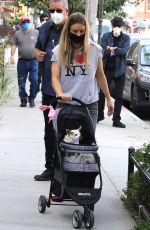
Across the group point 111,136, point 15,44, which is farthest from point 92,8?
point 111,136

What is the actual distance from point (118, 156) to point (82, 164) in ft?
10.3

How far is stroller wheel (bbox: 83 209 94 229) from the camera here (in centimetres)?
508

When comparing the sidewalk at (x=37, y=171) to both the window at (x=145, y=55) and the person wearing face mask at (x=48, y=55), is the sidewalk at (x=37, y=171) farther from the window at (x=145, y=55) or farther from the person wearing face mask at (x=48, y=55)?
the window at (x=145, y=55)

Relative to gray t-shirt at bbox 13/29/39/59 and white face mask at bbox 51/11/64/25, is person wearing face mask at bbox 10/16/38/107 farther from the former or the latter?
white face mask at bbox 51/11/64/25

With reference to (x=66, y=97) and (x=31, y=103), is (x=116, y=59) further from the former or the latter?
(x=66, y=97)

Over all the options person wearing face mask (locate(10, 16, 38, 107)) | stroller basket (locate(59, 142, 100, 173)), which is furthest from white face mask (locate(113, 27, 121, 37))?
stroller basket (locate(59, 142, 100, 173))

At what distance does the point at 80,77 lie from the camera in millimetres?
5621

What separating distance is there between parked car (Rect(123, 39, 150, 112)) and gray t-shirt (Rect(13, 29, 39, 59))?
2175 mm

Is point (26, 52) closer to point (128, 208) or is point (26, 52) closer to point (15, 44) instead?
point (15, 44)

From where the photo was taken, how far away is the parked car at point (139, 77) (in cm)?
1294

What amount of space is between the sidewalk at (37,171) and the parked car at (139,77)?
102 cm

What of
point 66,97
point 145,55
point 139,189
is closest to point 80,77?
point 66,97

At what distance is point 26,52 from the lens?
41.1 feet

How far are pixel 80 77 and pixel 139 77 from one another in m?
7.62
